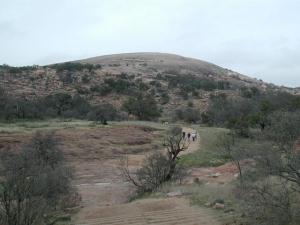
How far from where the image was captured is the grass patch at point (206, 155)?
33969 millimetres

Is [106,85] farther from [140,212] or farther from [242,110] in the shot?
[140,212]

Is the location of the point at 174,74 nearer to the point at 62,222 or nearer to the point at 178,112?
the point at 178,112

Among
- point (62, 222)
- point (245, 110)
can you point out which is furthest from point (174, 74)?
point (62, 222)

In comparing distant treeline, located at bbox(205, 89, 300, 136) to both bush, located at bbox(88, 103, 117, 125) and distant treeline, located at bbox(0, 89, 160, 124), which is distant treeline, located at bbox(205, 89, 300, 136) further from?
bush, located at bbox(88, 103, 117, 125)

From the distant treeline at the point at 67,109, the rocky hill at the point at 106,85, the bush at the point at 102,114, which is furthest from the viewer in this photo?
the rocky hill at the point at 106,85

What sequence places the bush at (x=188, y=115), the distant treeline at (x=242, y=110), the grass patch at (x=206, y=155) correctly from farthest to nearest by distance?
the bush at (x=188, y=115) < the distant treeline at (x=242, y=110) < the grass patch at (x=206, y=155)

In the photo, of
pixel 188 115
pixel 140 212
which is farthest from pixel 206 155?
pixel 188 115

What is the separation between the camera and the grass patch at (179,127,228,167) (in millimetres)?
33969

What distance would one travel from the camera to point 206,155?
36938 millimetres

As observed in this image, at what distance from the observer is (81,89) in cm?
7462

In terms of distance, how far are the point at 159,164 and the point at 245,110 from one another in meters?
36.6

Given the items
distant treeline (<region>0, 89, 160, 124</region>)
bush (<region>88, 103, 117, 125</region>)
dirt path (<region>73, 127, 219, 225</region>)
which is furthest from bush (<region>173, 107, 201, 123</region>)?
dirt path (<region>73, 127, 219, 225</region>)

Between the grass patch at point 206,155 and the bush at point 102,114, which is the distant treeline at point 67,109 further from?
the grass patch at point 206,155

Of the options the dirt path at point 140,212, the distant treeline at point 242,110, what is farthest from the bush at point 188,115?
the dirt path at point 140,212
